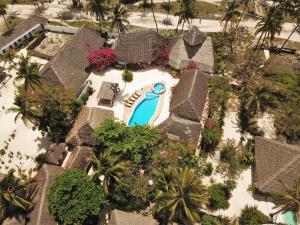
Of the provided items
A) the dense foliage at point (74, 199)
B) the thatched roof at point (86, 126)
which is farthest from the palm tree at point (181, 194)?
the thatched roof at point (86, 126)

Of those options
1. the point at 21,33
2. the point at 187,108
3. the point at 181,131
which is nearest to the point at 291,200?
the point at 181,131

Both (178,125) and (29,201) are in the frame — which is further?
(178,125)

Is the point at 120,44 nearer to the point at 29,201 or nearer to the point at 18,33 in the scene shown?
the point at 18,33

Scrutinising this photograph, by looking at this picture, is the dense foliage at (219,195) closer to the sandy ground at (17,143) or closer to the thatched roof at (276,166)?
the thatched roof at (276,166)

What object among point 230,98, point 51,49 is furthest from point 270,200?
point 51,49

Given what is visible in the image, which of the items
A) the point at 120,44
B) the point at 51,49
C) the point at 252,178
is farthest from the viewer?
the point at 51,49

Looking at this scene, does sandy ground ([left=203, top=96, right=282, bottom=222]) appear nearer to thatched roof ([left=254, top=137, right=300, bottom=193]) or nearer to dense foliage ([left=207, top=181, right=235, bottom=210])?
dense foliage ([left=207, top=181, right=235, bottom=210])
